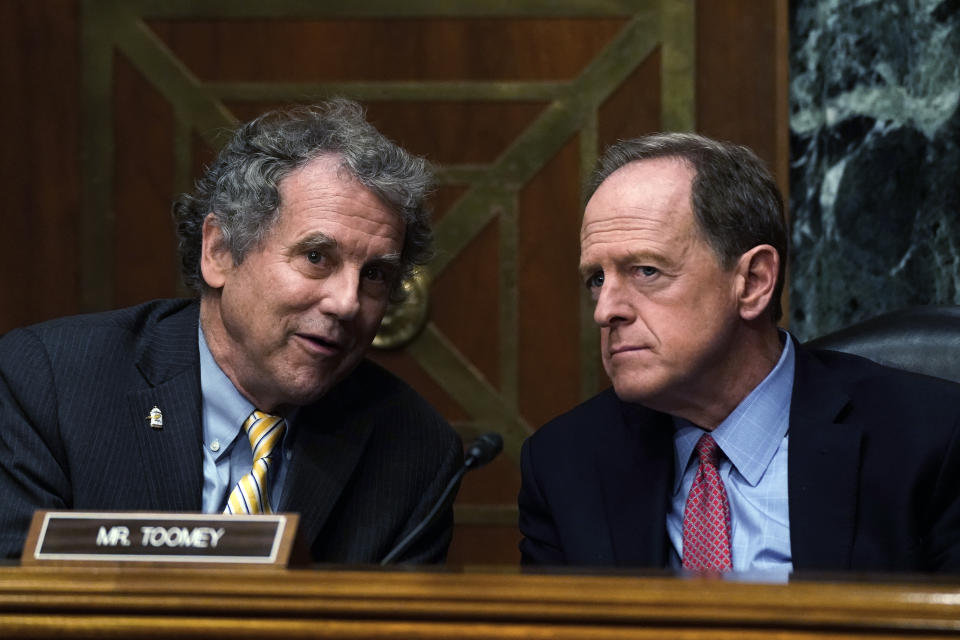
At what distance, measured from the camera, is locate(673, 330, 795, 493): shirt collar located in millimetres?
1979

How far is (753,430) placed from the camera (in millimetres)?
1998

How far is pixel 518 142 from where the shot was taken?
11.8 ft

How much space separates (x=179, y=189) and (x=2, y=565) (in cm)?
244

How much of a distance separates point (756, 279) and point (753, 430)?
9.6 inches

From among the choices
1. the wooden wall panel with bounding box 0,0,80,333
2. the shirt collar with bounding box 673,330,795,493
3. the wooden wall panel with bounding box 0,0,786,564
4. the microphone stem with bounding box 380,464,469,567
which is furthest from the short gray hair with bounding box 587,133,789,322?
the wooden wall panel with bounding box 0,0,80,333

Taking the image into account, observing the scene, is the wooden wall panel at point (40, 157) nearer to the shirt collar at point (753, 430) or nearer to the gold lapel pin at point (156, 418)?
the gold lapel pin at point (156, 418)

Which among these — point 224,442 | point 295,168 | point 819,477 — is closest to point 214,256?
point 295,168

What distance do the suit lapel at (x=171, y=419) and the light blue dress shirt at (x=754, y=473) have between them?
0.76 metres

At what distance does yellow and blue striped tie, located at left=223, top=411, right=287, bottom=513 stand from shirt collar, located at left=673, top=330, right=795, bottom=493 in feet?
2.15

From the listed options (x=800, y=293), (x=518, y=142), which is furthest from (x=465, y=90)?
(x=800, y=293)

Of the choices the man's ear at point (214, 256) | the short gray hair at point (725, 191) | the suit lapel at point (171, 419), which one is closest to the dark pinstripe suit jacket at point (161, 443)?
the suit lapel at point (171, 419)

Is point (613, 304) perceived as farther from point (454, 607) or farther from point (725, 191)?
point (454, 607)

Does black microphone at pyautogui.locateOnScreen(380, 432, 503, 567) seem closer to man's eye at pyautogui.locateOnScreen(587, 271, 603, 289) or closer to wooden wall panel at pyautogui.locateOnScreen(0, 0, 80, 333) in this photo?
man's eye at pyautogui.locateOnScreen(587, 271, 603, 289)

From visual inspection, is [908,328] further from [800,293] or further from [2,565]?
[2,565]
